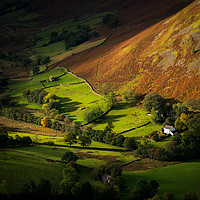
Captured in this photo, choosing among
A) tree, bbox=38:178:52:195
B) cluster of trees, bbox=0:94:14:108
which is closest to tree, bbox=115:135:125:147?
tree, bbox=38:178:52:195

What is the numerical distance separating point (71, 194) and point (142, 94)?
83.6 metres

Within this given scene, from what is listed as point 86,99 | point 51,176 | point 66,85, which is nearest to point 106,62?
point 66,85

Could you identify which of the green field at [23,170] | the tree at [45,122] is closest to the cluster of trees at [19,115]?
the tree at [45,122]

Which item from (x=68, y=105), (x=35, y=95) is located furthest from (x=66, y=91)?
(x=68, y=105)

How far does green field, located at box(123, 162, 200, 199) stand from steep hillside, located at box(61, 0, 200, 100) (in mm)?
52899

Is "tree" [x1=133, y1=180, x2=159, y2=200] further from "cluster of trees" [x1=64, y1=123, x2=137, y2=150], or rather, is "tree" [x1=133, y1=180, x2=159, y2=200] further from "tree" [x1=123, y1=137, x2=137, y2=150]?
"cluster of trees" [x1=64, y1=123, x2=137, y2=150]

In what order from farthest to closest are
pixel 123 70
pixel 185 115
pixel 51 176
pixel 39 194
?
pixel 123 70, pixel 185 115, pixel 51 176, pixel 39 194

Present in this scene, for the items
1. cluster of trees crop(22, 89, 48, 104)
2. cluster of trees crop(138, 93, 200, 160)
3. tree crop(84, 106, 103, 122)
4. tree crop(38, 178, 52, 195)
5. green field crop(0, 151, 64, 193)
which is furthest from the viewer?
cluster of trees crop(22, 89, 48, 104)

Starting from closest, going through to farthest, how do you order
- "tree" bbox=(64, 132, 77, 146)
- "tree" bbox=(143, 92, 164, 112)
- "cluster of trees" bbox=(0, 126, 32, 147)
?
"cluster of trees" bbox=(0, 126, 32, 147) < "tree" bbox=(64, 132, 77, 146) < "tree" bbox=(143, 92, 164, 112)

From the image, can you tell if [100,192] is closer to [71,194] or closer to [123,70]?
[71,194]

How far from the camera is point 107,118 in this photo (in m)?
112

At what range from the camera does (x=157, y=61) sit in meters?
141

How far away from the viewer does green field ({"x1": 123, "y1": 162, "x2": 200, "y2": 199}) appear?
2117 inches

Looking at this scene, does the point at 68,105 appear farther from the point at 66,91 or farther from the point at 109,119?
the point at 109,119
